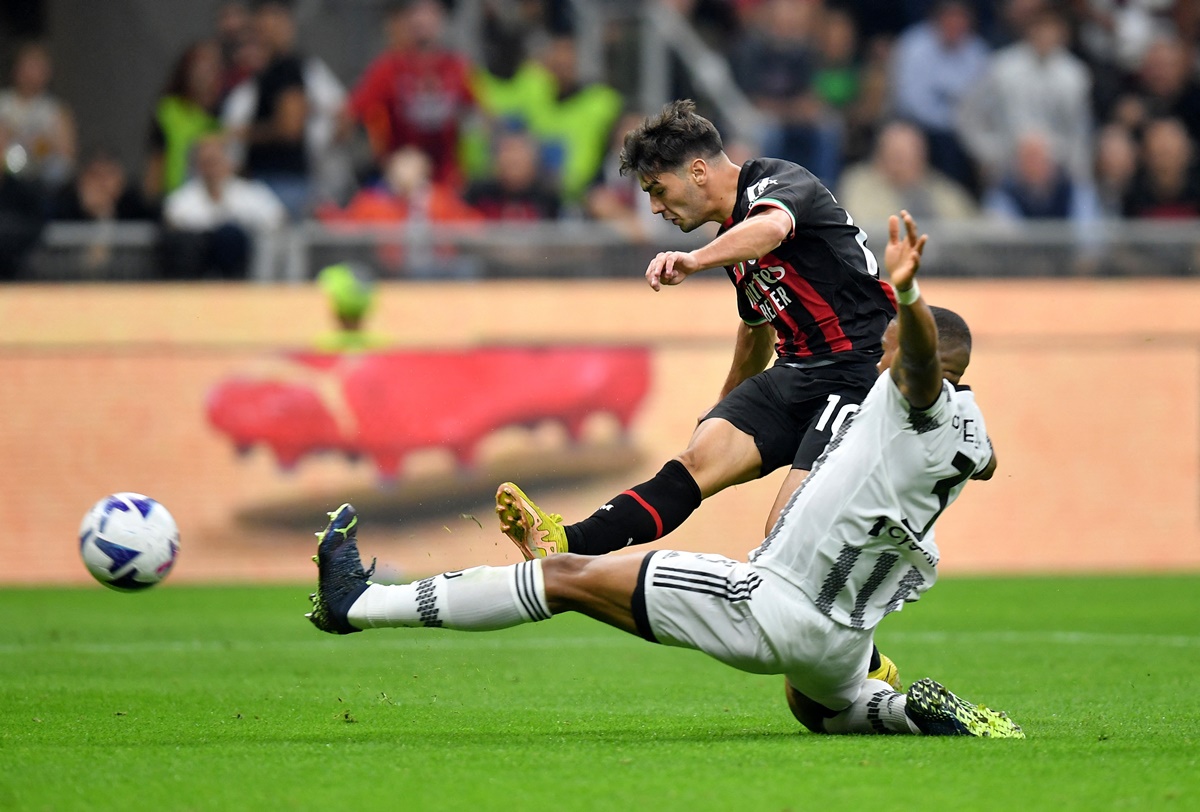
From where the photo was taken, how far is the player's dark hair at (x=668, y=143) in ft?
21.0

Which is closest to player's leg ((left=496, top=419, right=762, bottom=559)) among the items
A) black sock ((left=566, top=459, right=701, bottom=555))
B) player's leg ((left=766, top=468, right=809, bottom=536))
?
black sock ((left=566, top=459, right=701, bottom=555))

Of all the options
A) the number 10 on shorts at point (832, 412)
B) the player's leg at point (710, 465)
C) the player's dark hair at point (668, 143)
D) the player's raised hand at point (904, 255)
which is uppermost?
the player's dark hair at point (668, 143)

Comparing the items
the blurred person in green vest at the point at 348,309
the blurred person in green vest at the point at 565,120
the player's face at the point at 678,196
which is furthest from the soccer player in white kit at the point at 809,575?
the blurred person in green vest at the point at 565,120

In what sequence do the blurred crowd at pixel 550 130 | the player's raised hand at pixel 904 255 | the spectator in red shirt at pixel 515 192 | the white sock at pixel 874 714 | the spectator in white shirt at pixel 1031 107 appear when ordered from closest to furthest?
the player's raised hand at pixel 904 255 < the white sock at pixel 874 714 < the blurred crowd at pixel 550 130 < the spectator in red shirt at pixel 515 192 < the spectator in white shirt at pixel 1031 107

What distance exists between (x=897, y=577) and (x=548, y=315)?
904 cm

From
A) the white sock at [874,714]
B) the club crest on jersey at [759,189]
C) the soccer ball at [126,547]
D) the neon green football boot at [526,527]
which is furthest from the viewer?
the soccer ball at [126,547]

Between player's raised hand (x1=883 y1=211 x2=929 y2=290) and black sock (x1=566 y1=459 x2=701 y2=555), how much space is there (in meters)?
1.73

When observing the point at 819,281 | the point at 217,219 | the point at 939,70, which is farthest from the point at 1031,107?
the point at 819,281

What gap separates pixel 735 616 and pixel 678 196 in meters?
1.89

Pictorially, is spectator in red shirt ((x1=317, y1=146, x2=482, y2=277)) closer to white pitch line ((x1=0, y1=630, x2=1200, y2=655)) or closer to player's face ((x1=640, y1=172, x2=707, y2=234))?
white pitch line ((x1=0, y1=630, x2=1200, y2=655))

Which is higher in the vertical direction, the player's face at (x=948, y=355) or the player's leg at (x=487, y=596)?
the player's face at (x=948, y=355)

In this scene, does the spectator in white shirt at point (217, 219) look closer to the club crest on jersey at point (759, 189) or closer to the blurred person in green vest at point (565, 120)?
the blurred person in green vest at point (565, 120)

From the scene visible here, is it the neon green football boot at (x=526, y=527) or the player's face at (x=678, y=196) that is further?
the player's face at (x=678, y=196)

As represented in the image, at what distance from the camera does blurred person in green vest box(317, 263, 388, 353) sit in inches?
543
